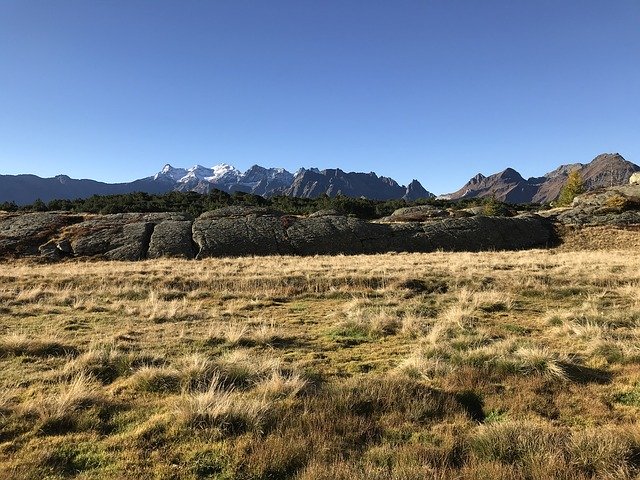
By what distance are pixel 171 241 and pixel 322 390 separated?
32.1 metres

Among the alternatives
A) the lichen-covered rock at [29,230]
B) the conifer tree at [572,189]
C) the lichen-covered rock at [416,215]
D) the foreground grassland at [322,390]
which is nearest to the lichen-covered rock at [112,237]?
the lichen-covered rock at [29,230]

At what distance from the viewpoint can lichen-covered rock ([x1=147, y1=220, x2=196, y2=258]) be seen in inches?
1391

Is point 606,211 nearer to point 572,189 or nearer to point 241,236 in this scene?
point 572,189

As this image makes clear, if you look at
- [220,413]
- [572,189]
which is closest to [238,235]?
[220,413]

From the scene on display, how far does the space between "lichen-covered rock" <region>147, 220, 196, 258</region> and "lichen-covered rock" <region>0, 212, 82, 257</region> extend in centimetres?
915

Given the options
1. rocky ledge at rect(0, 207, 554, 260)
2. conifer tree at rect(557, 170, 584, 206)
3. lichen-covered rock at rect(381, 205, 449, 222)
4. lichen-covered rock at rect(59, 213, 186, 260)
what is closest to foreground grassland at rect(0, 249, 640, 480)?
lichen-covered rock at rect(59, 213, 186, 260)

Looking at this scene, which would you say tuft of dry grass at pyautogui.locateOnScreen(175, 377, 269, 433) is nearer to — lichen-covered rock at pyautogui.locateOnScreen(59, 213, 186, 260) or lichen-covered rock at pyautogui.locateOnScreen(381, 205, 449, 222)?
lichen-covered rock at pyautogui.locateOnScreen(59, 213, 186, 260)

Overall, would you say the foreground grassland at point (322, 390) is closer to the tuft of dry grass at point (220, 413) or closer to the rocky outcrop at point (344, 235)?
the tuft of dry grass at point (220, 413)

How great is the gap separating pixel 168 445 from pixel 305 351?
5.24 metres

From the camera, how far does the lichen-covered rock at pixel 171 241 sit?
1391 inches

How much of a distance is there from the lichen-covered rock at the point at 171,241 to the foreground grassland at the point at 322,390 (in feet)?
62.1

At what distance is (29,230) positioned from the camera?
3934 cm

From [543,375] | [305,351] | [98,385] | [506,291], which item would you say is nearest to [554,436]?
[543,375]

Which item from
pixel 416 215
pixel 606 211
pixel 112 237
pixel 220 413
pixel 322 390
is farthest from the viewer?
pixel 416 215
